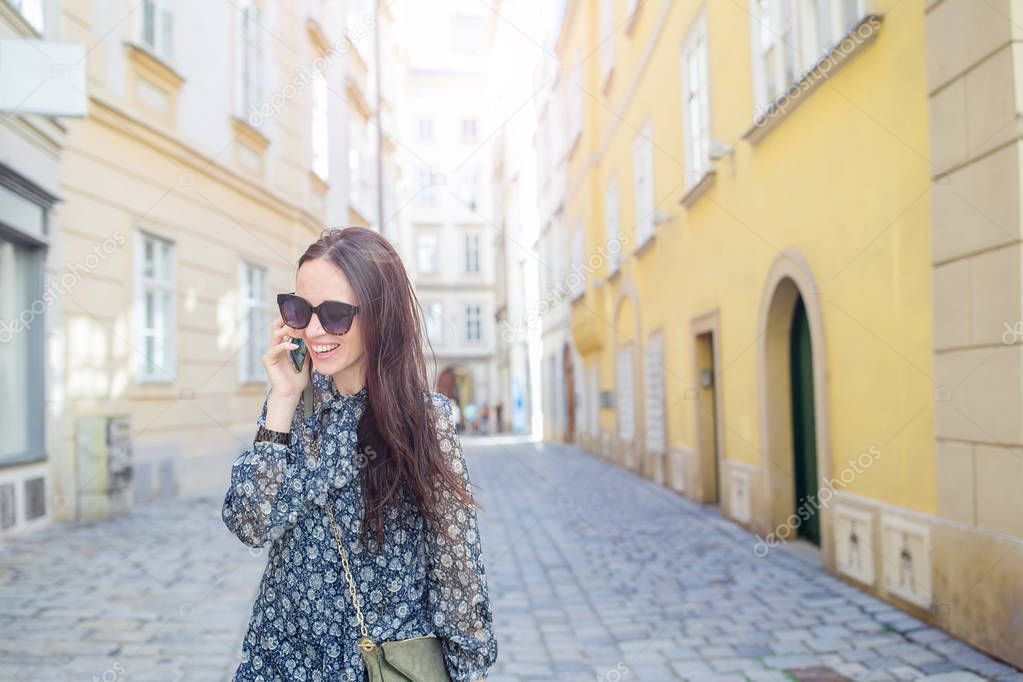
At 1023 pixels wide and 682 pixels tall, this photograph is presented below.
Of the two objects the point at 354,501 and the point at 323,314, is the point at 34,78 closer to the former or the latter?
the point at 323,314

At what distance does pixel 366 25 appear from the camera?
2119cm

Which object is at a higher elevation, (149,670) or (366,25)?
(366,25)

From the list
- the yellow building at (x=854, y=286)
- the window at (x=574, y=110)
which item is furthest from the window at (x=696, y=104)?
the window at (x=574, y=110)

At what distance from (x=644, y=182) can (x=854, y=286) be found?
761 centimetres

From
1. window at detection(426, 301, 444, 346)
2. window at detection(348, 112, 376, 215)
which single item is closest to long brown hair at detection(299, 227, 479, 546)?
window at detection(348, 112, 376, 215)

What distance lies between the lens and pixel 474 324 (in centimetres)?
4725

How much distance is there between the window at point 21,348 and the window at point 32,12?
6.80 feet

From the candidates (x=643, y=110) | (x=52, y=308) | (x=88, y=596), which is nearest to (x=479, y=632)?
(x=88, y=596)

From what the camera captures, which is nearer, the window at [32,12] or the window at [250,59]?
the window at [32,12]

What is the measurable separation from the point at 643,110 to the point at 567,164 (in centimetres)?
904

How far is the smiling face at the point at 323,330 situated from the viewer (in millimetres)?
1774

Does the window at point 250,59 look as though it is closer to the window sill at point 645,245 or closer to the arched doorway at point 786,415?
the window sill at point 645,245

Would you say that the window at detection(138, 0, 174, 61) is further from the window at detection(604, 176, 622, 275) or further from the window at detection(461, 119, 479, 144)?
the window at detection(461, 119, 479, 144)

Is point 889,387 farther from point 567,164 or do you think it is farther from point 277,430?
point 567,164
